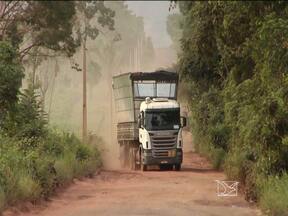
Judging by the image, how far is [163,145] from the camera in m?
29.0

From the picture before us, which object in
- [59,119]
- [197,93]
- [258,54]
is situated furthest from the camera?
[59,119]

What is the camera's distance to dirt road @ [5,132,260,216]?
46.9 ft

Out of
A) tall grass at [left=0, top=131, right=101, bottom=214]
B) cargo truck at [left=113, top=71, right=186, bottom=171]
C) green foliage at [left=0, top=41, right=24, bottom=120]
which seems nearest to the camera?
tall grass at [left=0, top=131, right=101, bottom=214]

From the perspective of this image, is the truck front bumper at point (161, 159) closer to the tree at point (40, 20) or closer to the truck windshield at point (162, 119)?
the truck windshield at point (162, 119)

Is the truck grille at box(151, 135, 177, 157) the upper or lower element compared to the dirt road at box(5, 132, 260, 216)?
upper

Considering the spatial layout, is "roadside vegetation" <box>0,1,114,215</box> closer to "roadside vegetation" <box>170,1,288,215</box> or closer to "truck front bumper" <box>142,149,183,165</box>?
"truck front bumper" <box>142,149,183,165</box>

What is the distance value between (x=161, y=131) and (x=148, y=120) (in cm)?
89

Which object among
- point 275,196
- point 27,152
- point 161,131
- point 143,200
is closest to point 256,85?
point 275,196

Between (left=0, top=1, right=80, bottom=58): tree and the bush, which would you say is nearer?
the bush

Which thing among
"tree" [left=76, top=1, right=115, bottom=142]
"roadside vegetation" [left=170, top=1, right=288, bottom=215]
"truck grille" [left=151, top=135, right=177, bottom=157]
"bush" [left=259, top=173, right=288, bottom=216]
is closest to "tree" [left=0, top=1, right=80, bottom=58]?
"truck grille" [left=151, top=135, right=177, bottom=157]

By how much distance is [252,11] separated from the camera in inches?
607

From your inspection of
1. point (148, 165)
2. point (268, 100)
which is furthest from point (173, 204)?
point (148, 165)

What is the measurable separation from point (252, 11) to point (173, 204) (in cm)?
564

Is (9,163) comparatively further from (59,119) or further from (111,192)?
(59,119)
